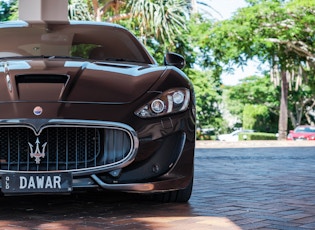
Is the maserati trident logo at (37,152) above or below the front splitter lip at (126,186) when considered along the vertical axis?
above

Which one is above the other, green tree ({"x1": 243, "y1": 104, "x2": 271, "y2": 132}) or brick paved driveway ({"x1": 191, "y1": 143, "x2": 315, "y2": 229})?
brick paved driveway ({"x1": 191, "y1": 143, "x2": 315, "y2": 229})

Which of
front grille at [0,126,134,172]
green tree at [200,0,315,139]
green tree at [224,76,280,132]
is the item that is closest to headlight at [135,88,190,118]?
front grille at [0,126,134,172]

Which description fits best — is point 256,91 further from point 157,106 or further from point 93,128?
point 93,128

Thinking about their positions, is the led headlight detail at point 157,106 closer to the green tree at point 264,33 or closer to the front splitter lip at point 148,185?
the front splitter lip at point 148,185

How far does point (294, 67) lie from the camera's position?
24.7 meters

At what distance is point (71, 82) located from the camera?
3.80 m

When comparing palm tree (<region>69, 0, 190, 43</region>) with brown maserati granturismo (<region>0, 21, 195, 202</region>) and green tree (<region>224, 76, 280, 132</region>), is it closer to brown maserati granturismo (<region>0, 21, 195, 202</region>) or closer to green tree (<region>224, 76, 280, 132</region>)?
brown maserati granturismo (<region>0, 21, 195, 202</region>)

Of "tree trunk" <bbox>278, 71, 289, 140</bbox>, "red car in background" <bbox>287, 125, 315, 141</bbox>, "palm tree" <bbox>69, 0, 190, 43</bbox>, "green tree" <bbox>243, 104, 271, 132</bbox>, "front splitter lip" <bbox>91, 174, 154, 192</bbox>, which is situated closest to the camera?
"front splitter lip" <bbox>91, 174, 154, 192</bbox>

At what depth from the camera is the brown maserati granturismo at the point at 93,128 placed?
3.56m

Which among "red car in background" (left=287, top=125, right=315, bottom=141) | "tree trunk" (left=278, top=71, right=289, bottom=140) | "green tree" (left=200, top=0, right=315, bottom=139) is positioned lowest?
"red car in background" (left=287, top=125, right=315, bottom=141)

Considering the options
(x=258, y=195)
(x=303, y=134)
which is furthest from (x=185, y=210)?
(x=303, y=134)

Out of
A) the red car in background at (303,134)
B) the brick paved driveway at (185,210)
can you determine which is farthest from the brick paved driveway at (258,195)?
the red car in background at (303,134)

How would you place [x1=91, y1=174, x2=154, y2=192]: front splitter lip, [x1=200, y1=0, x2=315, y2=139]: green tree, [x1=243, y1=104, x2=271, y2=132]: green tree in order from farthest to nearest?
[x1=243, y1=104, x2=271, y2=132]: green tree, [x1=200, y1=0, x2=315, y2=139]: green tree, [x1=91, y1=174, x2=154, y2=192]: front splitter lip

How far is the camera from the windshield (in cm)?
481
